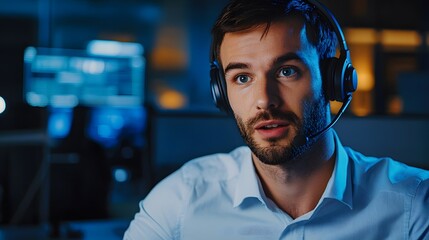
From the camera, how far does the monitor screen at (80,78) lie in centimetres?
408

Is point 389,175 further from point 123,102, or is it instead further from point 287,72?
point 123,102

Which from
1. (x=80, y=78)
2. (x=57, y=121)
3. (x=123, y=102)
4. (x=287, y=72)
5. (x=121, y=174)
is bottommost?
(x=121, y=174)

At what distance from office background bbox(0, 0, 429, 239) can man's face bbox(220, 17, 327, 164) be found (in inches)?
19.3

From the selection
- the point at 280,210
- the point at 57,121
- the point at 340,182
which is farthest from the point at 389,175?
the point at 57,121

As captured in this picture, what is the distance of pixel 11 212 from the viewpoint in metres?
2.89

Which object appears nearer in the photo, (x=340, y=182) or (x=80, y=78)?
(x=340, y=182)

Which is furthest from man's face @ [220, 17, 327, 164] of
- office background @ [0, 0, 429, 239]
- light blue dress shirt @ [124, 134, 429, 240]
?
office background @ [0, 0, 429, 239]

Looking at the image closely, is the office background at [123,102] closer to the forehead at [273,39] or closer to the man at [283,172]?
the man at [283,172]

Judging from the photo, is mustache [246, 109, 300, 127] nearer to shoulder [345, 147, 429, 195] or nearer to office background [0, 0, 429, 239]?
shoulder [345, 147, 429, 195]

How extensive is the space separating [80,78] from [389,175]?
11.9ft

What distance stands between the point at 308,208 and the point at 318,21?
322 millimetres

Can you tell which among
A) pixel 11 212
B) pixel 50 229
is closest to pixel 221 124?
pixel 50 229

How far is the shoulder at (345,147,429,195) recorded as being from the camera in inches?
36.7

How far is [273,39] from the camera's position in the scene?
2.93 feet
